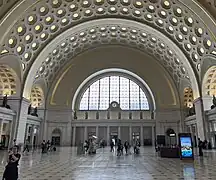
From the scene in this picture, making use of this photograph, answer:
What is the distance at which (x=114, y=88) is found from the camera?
153ft

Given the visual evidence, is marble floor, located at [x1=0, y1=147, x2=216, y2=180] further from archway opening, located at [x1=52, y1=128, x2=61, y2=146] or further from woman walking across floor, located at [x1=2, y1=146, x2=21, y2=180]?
archway opening, located at [x1=52, y1=128, x2=61, y2=146]

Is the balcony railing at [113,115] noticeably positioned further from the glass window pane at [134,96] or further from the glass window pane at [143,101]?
the glass window pane at [134,96]

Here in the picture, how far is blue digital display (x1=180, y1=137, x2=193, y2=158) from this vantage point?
1425 centimetres

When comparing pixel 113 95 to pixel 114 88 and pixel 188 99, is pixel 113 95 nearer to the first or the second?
pixel 114 88

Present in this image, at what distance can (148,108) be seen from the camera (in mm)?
45031

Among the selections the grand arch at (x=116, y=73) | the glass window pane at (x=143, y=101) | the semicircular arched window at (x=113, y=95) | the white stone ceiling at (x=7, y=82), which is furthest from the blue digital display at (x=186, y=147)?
the semicircular arched window at (x=113, y=95)

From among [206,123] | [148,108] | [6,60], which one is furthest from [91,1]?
[148,108]

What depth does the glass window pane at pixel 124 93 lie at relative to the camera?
45938mm

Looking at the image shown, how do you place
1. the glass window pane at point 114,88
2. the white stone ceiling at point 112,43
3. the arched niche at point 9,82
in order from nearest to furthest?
the arched niche at point 9,82 < the white stone ceiling at point 112,43 < the glass window pane at point 114,88

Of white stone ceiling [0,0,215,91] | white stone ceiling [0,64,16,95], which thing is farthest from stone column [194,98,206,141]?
white stone ceiling [0,64,16,95]

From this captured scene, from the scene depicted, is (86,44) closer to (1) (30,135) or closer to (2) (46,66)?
(2) (46,66)

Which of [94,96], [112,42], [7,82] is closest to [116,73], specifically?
[94,96]

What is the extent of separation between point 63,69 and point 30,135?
1427 cm

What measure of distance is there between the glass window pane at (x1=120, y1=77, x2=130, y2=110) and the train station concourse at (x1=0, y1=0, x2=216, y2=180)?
229 mm
